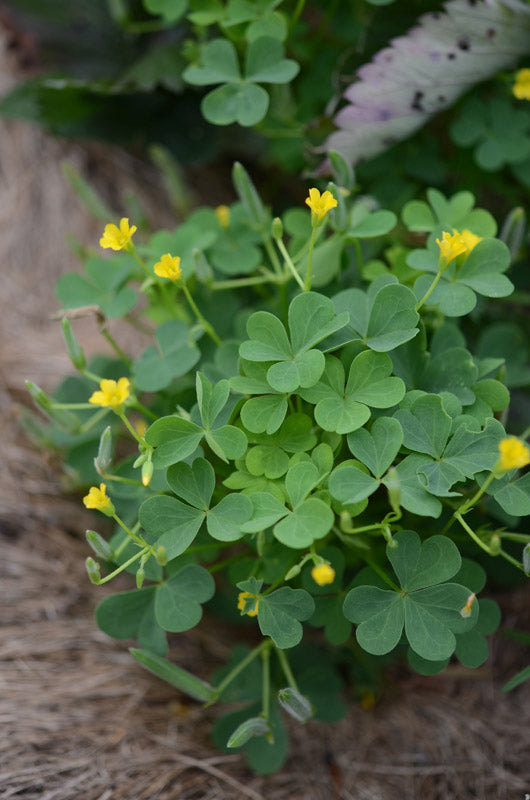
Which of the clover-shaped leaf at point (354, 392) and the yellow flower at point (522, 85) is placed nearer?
the clover-shaped leaf at point (354, 392)

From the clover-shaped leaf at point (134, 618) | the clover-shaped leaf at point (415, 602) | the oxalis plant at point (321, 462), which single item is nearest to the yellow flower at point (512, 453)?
the oxalis plant at point (321, 462)

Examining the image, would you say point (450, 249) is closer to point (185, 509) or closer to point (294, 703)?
point (185, 509)

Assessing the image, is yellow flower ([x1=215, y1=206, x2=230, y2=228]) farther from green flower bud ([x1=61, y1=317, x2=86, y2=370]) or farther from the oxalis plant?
green flower bud ([x1=61, y1=317, x2=86, y2=370])

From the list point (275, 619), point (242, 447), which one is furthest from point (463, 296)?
point (275, 619)

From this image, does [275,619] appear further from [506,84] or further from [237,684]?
[506,84]

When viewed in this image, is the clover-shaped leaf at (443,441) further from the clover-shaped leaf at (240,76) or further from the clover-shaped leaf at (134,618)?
the clover-shaped leaf at (240,76)
